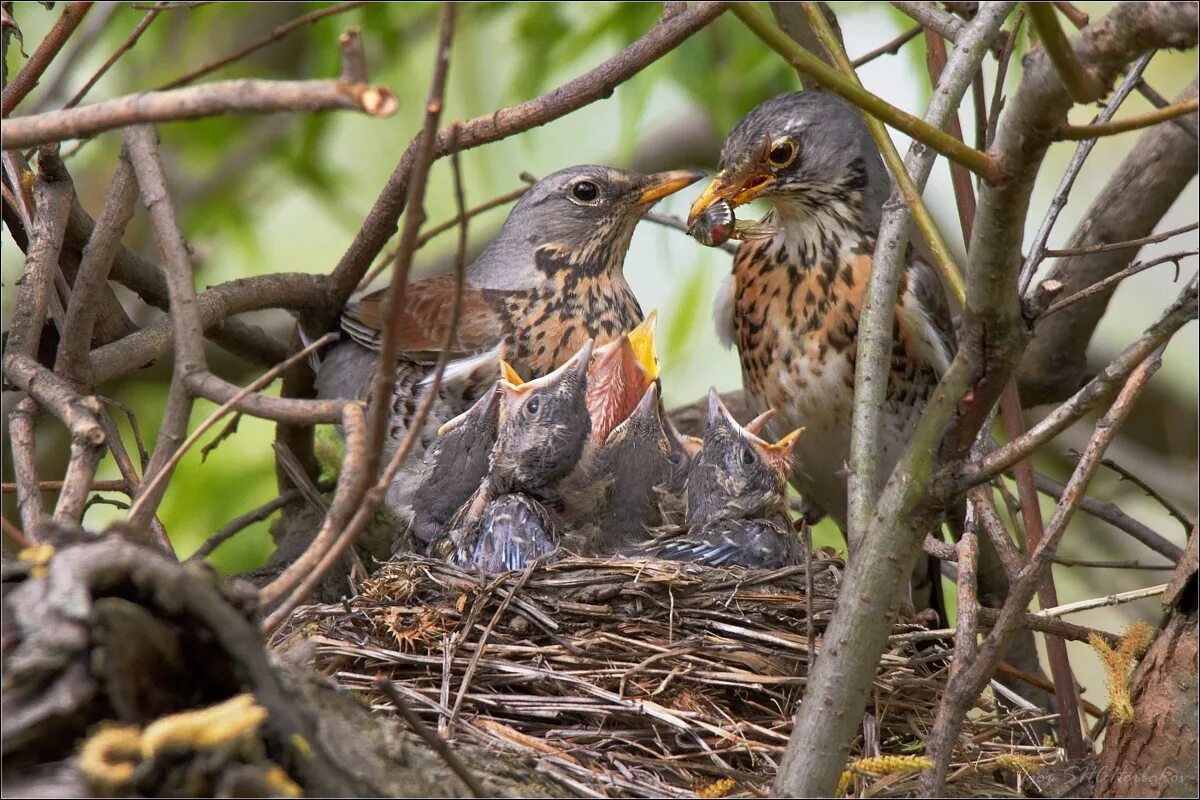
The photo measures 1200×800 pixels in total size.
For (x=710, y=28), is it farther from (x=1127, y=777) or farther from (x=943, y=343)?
(x=1127, y=777)

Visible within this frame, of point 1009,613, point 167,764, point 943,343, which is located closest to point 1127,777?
point 1009,613

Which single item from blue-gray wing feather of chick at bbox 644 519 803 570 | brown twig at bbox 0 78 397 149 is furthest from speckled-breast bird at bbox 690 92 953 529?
brown twig at bbox 0 78 397 149

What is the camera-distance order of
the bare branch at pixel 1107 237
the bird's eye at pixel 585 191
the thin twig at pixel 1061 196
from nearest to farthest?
1. the thin twig at pixel 1061 196
2. the bare branch at pixel 1107 237
3. the bird's eye at pixel 585 191

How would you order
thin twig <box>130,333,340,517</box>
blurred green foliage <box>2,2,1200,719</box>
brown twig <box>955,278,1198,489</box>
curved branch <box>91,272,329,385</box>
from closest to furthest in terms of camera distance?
brown twig <box>955,278,1198,489</box>, thin twig <box>130,333,340,517</box>, curved branch <box>91,272,329,385</box>, blurred green foliage <box>2,2,1200,719</box>

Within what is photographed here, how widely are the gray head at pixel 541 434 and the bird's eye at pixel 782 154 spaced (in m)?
0.85

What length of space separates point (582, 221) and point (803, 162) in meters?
0.74

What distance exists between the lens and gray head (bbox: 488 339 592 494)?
3502 millimetres

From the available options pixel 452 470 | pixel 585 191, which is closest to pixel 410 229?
pixel 452 470

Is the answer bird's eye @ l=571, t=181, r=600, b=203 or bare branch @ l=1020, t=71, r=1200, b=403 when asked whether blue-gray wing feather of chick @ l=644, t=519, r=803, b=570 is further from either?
bird's eye @ l=571, t=181, r=600, b=203

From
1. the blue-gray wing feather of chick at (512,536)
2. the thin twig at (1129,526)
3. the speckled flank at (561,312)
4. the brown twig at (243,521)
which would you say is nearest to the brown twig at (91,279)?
the blue-gray wing feather of chick at (512,536)

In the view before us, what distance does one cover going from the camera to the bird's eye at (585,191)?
4.23m

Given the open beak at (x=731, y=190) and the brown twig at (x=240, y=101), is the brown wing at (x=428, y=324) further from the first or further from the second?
the brown twig at (x=240, y=101)

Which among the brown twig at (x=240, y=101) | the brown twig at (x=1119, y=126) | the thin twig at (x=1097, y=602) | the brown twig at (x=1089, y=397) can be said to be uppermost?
the brown twig at (x=1119, y=126)

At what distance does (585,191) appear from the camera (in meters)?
4.23
